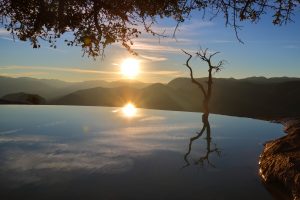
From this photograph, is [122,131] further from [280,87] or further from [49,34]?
[280,87]

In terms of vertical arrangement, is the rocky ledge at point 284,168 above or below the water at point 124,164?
above

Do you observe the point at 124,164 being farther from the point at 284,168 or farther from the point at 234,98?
the point at 234,98

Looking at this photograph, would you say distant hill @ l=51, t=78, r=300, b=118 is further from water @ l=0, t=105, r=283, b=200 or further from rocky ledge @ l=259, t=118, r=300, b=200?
rocky ledge @ l=259, t=118, r=300, b=200

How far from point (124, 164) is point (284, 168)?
6195 millimetres

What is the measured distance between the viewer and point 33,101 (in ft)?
181

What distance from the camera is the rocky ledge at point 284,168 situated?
11070 millimetres

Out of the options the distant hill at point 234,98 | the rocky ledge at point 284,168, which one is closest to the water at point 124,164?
the rocky ledge at point 284,168

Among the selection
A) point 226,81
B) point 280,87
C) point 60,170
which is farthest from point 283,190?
point 226,81

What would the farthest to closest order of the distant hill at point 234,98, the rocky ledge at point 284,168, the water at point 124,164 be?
the distant hill at point 234,98 < the water at point 124,164 < the rocky ledge at point 284,168

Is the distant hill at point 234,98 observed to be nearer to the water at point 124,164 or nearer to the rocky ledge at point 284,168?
the water at point 124,164

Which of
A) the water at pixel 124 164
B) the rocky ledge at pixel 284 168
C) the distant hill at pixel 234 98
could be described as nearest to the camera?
the rocky ledge at pixel 284 168

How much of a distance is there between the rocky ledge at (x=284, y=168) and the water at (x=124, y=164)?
1.40 feet

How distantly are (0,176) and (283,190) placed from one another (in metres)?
9.38

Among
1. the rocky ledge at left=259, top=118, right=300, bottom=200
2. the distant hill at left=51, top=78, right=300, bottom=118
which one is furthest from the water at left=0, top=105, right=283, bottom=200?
the distant hill at left=51, top=78, right=300, bottom=118
